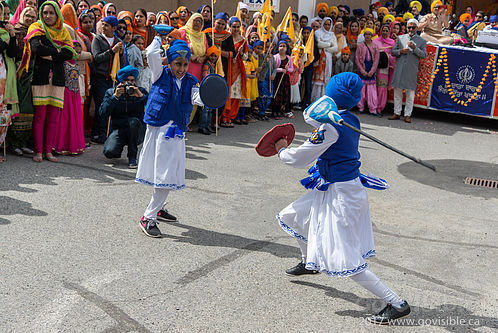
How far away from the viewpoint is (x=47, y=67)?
7766mm

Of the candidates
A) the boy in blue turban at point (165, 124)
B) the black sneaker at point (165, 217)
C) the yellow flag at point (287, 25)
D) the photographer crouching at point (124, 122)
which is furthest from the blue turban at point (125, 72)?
the yellow flag at point (287, 25)

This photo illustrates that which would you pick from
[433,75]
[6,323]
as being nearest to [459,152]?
[433,75]

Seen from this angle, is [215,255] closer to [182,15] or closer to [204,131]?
[204,131]

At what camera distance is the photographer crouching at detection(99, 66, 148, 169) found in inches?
314

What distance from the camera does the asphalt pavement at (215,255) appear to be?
4.18m

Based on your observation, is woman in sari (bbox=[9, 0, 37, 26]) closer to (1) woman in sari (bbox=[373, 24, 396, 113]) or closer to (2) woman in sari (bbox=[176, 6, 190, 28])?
(2) woman in sari (bbox=[176, 6, 190, 28])

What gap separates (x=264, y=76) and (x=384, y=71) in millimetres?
3540

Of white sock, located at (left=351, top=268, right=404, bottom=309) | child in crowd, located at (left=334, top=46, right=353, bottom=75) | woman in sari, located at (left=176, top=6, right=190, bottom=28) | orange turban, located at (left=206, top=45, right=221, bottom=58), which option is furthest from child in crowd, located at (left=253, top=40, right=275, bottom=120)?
white sock, located at (left=351, top=268, right=404, bottom=309)

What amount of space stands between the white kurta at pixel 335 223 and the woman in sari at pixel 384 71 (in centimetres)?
1002

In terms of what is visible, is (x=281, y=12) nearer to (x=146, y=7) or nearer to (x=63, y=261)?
(x=146, y=7)

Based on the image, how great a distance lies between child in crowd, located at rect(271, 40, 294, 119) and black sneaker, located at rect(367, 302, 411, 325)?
27.5 feet

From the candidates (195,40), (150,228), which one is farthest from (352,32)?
(150,228)

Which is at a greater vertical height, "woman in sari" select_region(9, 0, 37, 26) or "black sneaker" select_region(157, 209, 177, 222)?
"woman in sari" select_region(9, 0, 37, 26)

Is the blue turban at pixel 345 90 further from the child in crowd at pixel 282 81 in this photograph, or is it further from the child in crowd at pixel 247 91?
the child in crowd at pixel 282 81
